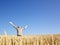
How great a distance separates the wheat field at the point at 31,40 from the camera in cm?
605

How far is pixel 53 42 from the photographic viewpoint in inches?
238

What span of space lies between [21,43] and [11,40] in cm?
39

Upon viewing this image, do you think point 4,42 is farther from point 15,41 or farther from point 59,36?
point 59,36

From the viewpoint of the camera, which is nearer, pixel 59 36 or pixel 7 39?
pixel 59 36

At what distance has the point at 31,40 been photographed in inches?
248

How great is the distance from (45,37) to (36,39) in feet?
1.01

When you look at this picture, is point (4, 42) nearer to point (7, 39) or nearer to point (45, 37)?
point (7, 39)

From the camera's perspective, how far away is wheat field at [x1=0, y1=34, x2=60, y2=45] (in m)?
6.05

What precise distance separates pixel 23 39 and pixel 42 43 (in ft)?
2.12

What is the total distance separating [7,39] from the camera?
6.55 metres

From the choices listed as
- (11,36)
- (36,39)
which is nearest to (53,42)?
(36,39)

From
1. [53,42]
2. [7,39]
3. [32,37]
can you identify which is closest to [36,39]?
[32,37]

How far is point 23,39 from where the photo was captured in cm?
635

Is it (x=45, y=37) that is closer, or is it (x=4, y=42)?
(x=45, y=37)
